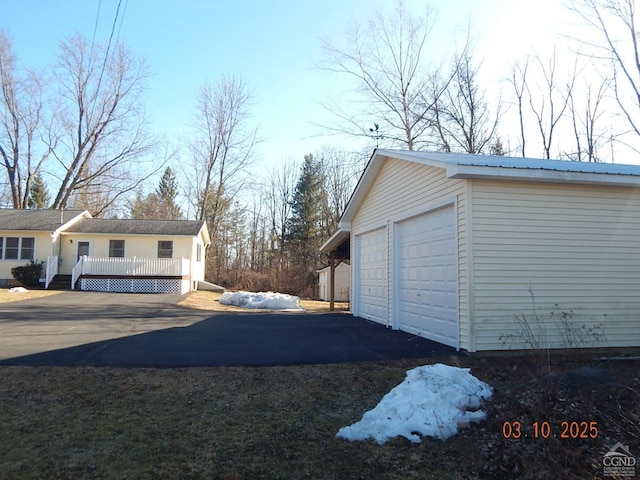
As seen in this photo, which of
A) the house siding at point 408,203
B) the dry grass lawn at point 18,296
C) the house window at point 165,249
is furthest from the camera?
the house window at point 165,249

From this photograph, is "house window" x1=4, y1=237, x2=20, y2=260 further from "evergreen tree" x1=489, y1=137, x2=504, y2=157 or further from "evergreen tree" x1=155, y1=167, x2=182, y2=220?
"evergreen tree" x1=489, y1=137, x2=504, y2=157

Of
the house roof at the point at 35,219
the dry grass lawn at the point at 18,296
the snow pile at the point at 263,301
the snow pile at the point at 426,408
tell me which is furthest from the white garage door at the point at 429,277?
the house roof at the point at 35,219

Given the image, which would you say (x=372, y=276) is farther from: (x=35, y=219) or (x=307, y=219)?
(x=307, y=219)

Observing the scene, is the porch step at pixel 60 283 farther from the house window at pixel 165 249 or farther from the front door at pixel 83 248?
the house window at pixel 165 249

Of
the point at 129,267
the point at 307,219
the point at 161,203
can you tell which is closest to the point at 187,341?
the point at 129,267

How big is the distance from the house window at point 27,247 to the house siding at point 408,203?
64.1 ft

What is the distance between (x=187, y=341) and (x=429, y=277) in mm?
5140

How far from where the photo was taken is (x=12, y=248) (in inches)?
969

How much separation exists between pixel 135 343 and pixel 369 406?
215 inches

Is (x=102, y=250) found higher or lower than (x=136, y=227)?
lower

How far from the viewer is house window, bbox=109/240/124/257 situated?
1006 inches

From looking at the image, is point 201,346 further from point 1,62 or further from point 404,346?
point 1,62

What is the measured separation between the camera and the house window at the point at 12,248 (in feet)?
80.5

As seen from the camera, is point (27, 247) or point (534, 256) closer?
point (534, 256)
